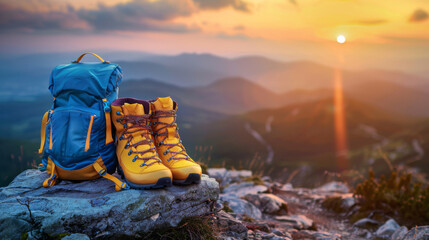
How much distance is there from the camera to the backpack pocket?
4352mm

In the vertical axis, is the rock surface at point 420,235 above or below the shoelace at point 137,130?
below

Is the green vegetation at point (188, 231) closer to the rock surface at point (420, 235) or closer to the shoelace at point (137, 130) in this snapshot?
the shoelace at point (137, 130)

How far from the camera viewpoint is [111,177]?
4395 mm

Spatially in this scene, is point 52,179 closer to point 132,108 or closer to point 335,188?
point 132,108

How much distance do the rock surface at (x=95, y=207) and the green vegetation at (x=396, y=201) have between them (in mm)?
5423

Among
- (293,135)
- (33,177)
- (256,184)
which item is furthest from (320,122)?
(33,177)

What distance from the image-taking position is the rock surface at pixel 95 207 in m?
3.55

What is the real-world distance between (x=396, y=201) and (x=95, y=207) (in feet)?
24.5

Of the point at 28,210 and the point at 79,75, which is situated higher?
the point at 79,75

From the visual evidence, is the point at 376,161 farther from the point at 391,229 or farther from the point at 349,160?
the point at 391,229

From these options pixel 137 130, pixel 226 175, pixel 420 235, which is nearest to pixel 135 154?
pixel 137 130

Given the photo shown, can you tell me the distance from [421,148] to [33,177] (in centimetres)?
7781

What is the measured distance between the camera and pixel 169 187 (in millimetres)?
4352

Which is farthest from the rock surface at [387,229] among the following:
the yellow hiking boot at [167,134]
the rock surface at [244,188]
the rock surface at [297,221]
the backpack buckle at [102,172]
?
the backpack buckle at [102,172]
